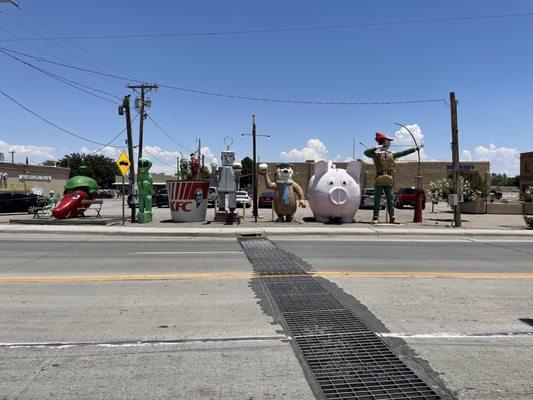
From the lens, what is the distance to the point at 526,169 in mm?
75000

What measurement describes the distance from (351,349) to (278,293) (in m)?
2.57

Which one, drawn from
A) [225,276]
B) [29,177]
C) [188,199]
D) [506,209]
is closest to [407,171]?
[506,209]

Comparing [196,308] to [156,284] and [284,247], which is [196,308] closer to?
[156,284]

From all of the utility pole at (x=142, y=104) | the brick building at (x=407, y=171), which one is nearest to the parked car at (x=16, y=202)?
the utility pole at (x=142, y=104)

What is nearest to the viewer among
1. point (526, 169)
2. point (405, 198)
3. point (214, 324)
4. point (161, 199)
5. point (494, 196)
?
point (214, 324)

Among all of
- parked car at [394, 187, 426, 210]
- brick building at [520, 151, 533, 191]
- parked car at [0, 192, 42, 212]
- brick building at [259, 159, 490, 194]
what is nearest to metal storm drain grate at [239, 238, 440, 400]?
parked car at [0, 192, 42, 212]

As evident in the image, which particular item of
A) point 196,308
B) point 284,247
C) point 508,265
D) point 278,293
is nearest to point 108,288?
point 196,308

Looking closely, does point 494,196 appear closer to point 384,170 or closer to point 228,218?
point 384,170

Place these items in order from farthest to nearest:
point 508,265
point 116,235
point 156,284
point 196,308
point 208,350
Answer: point 116,235 → point 508,265 → point 156,284 → point 196,308 → point 208,350

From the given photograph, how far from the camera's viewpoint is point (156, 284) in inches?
320

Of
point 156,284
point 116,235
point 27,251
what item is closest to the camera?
point 156,284

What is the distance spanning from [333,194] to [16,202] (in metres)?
21.0

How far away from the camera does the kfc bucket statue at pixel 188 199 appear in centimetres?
2309

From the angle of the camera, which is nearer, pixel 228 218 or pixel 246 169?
pixel 228 218
